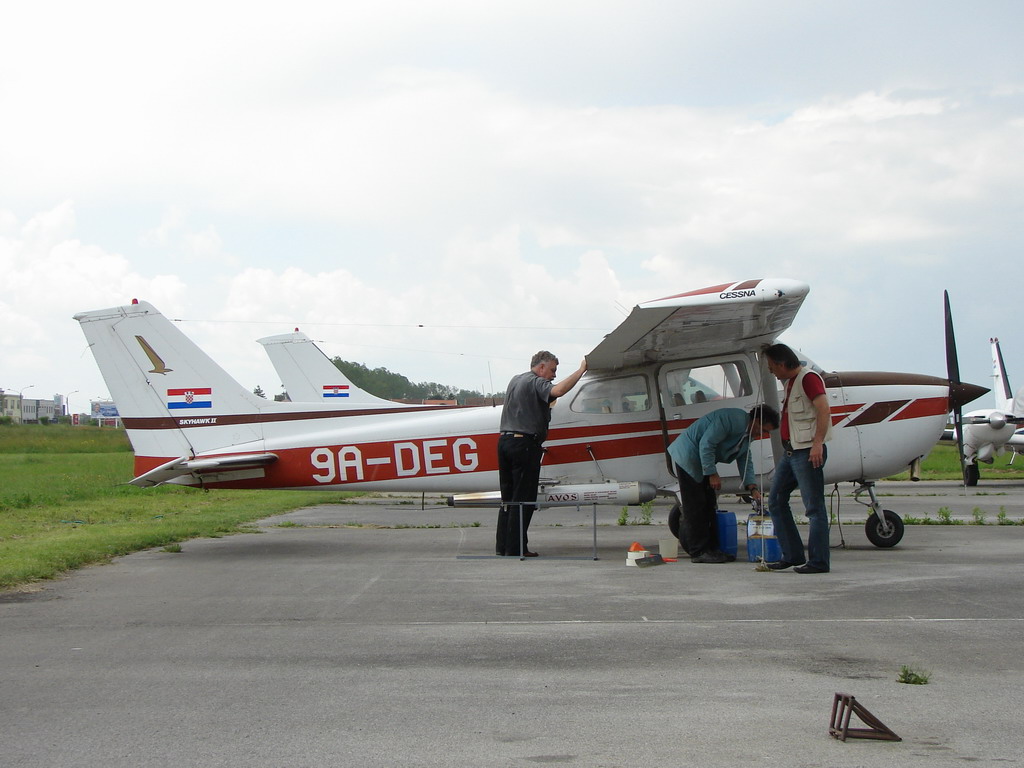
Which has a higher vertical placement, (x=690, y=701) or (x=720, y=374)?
(x=720, y=374)

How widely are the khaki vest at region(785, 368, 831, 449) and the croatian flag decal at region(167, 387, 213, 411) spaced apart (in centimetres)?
648

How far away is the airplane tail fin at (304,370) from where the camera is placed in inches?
1025

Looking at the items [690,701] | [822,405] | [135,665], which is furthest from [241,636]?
[822,405]

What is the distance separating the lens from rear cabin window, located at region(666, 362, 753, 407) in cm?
1012

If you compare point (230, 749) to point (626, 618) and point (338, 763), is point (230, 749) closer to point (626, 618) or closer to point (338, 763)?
point (338, 763)

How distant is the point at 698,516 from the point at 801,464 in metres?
1.26

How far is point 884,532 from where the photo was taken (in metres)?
9.88

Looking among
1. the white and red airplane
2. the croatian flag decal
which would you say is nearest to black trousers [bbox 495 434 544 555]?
the white and red airplane

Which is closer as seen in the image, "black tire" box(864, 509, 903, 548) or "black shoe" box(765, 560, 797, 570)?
"black shoe" box(765, 560, 797, 570)

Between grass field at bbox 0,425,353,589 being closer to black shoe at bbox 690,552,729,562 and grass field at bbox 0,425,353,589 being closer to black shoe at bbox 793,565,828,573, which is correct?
black shoe at bbox 690,552,729,562

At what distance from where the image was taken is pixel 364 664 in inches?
197

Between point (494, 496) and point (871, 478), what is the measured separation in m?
4.12

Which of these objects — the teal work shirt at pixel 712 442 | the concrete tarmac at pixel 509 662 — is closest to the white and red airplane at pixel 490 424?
the teal work shirt at pixel 712 442

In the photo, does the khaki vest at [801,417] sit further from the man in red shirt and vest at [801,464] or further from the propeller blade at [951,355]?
the propeller blade at [951,355]
